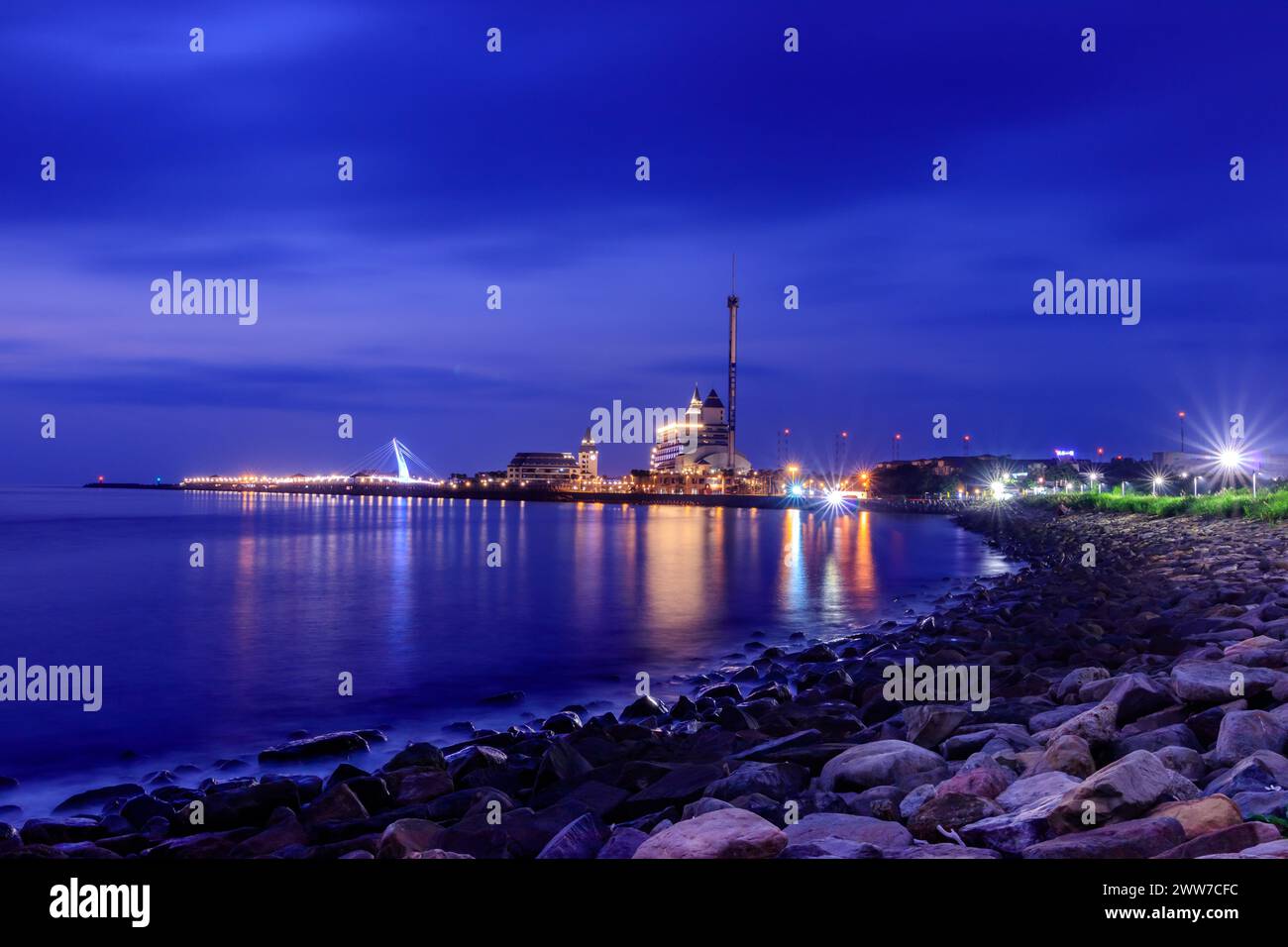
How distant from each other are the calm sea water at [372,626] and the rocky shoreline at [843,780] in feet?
9.72

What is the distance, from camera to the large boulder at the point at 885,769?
7.62 meters

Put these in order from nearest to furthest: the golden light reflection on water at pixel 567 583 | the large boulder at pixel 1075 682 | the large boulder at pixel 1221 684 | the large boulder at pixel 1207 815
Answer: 1. the large boulder at pixel 1207 815
2. the large boulder at pixel 1221 684
3. the large boulder at pixel 1075 682
4. the golden light reflection on water at pixel 567 583

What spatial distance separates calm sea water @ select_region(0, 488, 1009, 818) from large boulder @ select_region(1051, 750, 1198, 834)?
1061 cm

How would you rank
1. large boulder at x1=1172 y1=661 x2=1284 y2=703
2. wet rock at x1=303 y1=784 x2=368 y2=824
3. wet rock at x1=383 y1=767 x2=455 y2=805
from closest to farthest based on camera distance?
wet rock at x1=303 y1=784 x2=368 y2=824, large boulder at x1=1172 y1=661 x2=1284 y2=703, wet rock at x1=383 y1=767 x2=455 y2=805

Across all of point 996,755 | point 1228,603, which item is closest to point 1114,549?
point 1228,603

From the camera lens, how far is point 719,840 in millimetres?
5910

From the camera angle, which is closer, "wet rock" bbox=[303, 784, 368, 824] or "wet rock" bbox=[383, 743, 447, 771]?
"wet rock" bbox=[303, 784, 368, 824]

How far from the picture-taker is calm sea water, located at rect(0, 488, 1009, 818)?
15602mm

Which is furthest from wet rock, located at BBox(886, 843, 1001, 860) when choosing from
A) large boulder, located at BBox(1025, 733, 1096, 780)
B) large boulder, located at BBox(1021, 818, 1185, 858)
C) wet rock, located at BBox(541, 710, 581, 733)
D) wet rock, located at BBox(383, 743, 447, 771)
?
wet rock, located at BBox(541, 710, 581, 733)

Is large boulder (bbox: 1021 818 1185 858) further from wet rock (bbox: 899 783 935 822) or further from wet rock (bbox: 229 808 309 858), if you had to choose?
wet rock (bbox: 229 808 309 858)

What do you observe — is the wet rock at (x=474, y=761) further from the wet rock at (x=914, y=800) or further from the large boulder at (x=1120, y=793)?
the large boulder at (x=1120, y=793)

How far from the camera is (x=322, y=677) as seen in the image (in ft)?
65.7

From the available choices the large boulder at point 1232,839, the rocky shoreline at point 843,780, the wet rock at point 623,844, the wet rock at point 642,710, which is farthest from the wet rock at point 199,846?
the wet rock at point 642,710

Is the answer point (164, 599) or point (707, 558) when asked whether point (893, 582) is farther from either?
point (164, 599)
